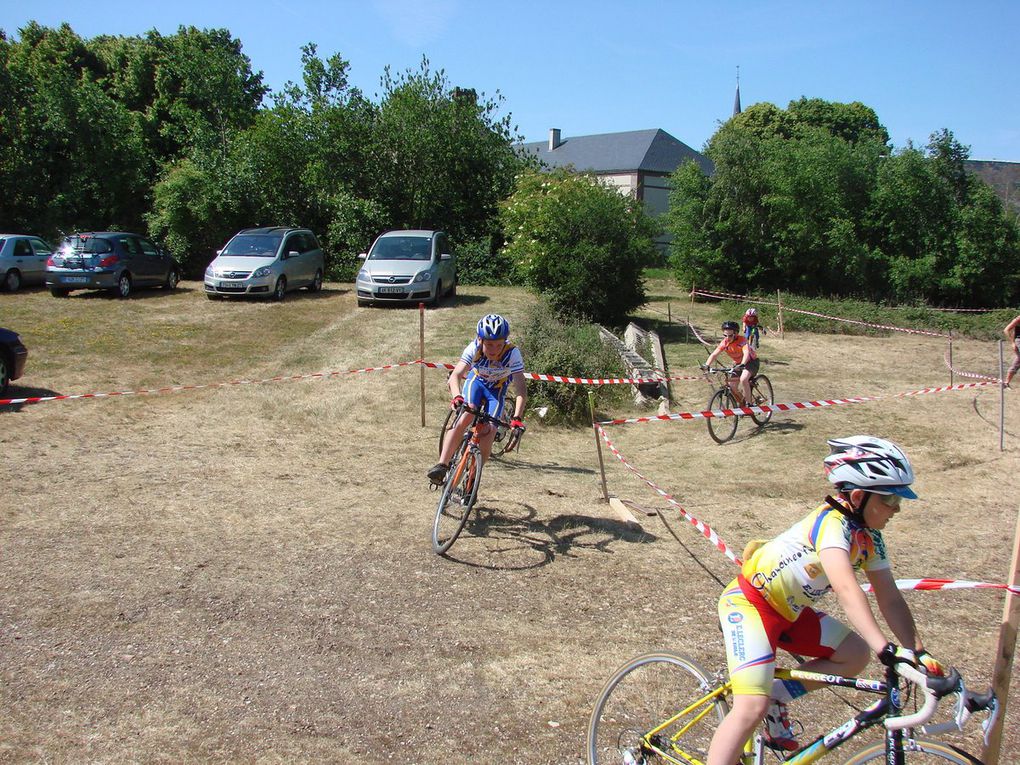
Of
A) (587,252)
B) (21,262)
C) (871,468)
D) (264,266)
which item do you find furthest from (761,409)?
(21,262)

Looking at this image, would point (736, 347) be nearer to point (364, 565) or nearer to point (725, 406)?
point (725, 406)

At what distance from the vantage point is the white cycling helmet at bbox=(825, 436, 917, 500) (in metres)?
2.94

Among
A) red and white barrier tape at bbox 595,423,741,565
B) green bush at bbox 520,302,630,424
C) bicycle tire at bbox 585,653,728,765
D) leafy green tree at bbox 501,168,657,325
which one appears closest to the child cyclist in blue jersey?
red and white barrier tape at bbox 595,423,741,565

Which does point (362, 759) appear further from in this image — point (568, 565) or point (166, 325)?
point (166, 325)

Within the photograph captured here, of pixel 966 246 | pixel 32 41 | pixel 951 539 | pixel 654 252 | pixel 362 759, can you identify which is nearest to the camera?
pixel 362 759

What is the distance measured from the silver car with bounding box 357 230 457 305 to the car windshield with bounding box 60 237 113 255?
20.6 ft

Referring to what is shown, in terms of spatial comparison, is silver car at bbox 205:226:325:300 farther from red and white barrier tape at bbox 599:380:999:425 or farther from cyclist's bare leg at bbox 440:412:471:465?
cyclist's bare leg at bbox 440:412:471:465

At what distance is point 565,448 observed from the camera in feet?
35.8

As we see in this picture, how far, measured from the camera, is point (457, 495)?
6.62 meters

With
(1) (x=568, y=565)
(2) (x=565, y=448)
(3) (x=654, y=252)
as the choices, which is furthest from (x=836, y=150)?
(1) (x=568, y=565)

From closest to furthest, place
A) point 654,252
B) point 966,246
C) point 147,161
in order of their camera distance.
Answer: point 654,252
point 966,246
point 147,161

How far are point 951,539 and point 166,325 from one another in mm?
15004

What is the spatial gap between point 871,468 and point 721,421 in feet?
29.0

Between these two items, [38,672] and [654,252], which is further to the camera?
[654,252]
